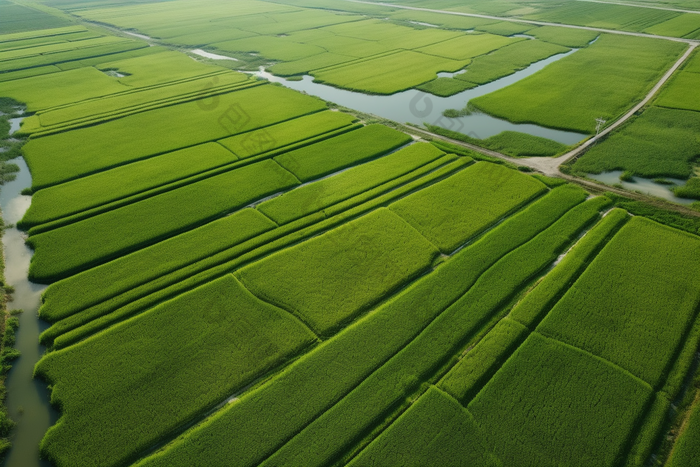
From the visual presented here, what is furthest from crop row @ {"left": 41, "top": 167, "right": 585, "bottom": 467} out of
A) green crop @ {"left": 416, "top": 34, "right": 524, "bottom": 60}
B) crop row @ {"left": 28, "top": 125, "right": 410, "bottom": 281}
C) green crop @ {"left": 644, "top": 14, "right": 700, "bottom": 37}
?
green crop @ {"left": 644, "top": 14, "right": 700, "bottom": 37}

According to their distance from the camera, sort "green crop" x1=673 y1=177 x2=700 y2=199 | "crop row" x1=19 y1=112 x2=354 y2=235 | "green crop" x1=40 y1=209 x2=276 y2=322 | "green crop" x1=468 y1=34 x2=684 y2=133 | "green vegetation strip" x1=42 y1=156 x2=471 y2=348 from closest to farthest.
Result: "green vegetation strip" x1=42 y1=156 x2=471 y2=348, "green crop" x1=40 y1=209 x2=276 y2=322, "green crop" x1=673 y1=177 x2=700 y2=199, "crop row" x1=19 y1=112 x2=354 y2=235, "green crop" x1=468 y1=34 x2=684 y2=133

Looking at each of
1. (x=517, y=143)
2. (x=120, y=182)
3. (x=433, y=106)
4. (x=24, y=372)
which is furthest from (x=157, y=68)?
(x=24, y=372)

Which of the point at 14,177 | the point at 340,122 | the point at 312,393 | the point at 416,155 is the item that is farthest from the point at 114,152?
the point at 312,393

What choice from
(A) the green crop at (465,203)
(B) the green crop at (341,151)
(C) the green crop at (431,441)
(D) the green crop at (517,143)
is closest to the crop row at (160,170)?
(B) the green crop at (341,151)

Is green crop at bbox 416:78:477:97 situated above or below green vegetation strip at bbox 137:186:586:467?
above

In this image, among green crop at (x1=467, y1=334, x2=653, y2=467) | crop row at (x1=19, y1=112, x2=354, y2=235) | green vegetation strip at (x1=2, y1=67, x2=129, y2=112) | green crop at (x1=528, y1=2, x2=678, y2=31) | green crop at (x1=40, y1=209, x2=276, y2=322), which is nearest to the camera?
green crop at (x1=467, y1=334, x2=653, y2=467)

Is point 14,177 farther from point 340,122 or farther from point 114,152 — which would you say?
point 340,122

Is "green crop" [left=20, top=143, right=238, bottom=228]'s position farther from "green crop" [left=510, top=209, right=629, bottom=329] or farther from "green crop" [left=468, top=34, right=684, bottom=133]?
"green crop" [left=468, top=34, right=684, bottom=133]
